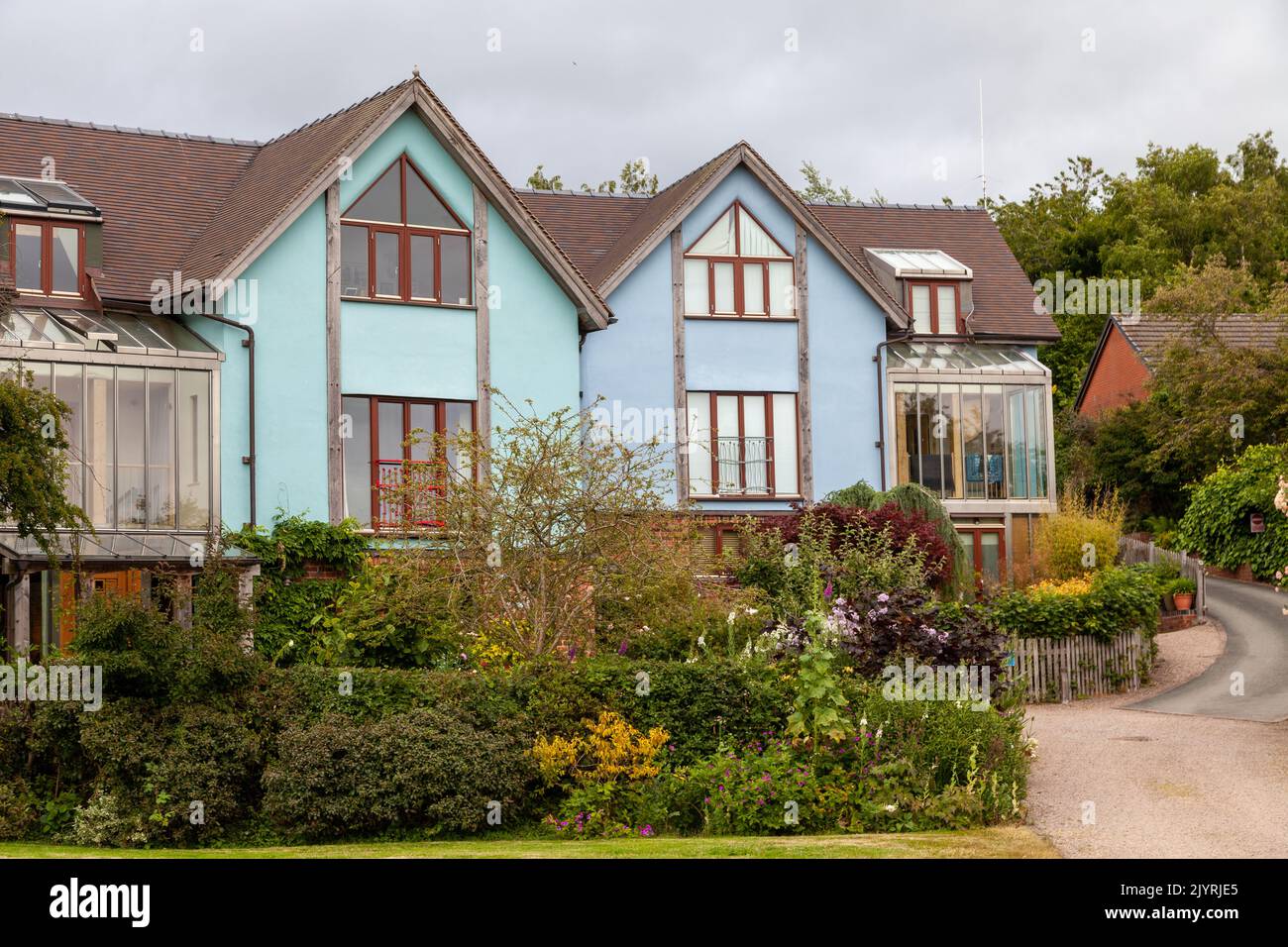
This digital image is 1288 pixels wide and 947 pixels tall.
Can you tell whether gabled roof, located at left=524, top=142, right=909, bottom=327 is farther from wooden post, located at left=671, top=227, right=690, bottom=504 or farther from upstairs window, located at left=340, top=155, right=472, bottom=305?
upstairs window, located at left=340, top=155, right=472, bottom=305

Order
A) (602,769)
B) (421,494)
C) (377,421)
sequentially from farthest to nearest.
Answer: (377,421) → (421,494) → (602,769)

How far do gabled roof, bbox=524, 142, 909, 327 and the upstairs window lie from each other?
382 cm

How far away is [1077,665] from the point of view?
25.7 metres

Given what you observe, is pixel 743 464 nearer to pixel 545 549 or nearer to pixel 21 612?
pixel 545 549

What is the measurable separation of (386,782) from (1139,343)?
35588mm

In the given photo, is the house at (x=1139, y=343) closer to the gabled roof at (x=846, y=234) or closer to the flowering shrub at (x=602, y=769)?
the gabled roof at (x=846, y=234)

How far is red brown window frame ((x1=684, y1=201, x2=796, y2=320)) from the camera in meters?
31.7

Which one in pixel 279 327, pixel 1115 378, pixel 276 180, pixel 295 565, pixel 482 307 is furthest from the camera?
pixel 1115 378

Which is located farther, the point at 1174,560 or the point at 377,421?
the point at 1174,560

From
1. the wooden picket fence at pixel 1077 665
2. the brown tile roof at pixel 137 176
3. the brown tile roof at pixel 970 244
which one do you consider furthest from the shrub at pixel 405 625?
the brown tile roof at pixel 970 244

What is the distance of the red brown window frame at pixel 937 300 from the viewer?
34531 millimetres

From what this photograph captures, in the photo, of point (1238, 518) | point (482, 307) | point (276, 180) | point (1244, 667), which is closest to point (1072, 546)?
point (1244, 667)

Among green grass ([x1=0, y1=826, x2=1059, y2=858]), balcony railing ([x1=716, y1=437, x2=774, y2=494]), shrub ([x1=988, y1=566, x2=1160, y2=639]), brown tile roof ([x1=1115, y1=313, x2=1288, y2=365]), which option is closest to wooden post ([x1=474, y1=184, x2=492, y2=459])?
balcony railing ([x1=716, y1=437, x2=774, y2=494])

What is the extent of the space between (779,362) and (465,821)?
1725 cm
